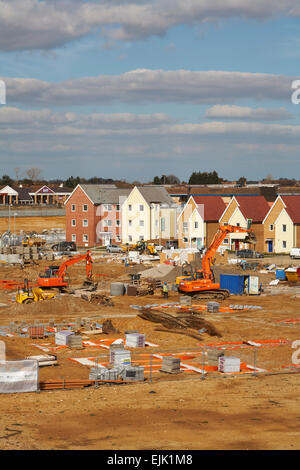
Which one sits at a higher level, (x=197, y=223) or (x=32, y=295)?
(x=197, y=223)

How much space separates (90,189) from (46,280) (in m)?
49.9

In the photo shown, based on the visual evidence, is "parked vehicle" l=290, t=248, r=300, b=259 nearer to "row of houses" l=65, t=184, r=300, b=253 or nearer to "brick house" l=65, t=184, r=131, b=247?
"row of houses" l=65, t=184, r=300, b=253

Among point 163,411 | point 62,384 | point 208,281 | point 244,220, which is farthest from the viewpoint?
point 244,220

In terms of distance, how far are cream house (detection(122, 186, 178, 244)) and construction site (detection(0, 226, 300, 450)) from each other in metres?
35.7

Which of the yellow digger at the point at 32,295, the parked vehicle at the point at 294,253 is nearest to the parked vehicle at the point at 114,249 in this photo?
the parked vehicle at the point at 294,253

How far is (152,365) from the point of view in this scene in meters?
30.3

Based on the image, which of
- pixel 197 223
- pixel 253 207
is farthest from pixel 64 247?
pixel 253 207

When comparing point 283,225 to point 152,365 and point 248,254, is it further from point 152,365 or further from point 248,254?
point 152,365

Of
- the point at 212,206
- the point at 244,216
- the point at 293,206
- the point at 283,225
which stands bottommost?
the point at 283,225

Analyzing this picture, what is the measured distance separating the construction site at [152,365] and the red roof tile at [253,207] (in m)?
25.9

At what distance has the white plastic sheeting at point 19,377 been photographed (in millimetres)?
24938

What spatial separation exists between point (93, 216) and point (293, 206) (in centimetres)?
3083

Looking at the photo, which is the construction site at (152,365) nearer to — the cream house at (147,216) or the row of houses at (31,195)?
the cream house at (147,216)

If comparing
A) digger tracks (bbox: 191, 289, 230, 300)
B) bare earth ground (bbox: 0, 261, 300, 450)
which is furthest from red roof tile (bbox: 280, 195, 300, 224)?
bare earth ground (bbox: 0, 261, 300, 450)
